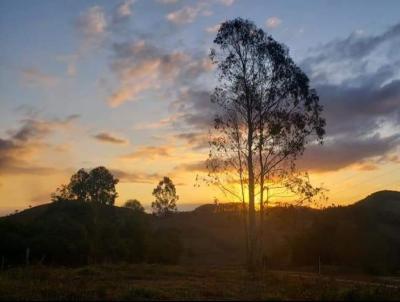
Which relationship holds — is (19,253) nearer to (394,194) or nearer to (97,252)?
(97,252)

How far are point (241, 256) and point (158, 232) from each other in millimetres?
21652

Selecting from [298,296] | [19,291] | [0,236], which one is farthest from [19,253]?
[298,296]

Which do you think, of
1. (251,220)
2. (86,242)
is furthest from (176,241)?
(251,220)

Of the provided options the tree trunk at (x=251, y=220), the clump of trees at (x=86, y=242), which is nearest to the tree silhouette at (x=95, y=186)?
the clump of trees at (x=86, y=242)

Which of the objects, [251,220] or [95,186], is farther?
[95,186]

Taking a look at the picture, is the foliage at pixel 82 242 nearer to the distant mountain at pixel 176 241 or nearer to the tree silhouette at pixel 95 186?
the distant mountain at pixel 176 241

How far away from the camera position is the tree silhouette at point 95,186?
326ft

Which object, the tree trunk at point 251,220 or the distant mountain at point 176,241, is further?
the distant mountain at point 176,241

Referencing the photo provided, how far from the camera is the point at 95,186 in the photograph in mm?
99938

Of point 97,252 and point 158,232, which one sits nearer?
point 97,252

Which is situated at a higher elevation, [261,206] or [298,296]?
[261,206]

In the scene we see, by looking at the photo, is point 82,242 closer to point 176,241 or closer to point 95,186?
point 176,241

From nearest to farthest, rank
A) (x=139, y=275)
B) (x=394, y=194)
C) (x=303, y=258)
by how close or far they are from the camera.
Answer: (x=139, y=275)
(x=303, y=258)
(x=394, y=194)

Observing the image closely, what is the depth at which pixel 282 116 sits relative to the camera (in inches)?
1516
